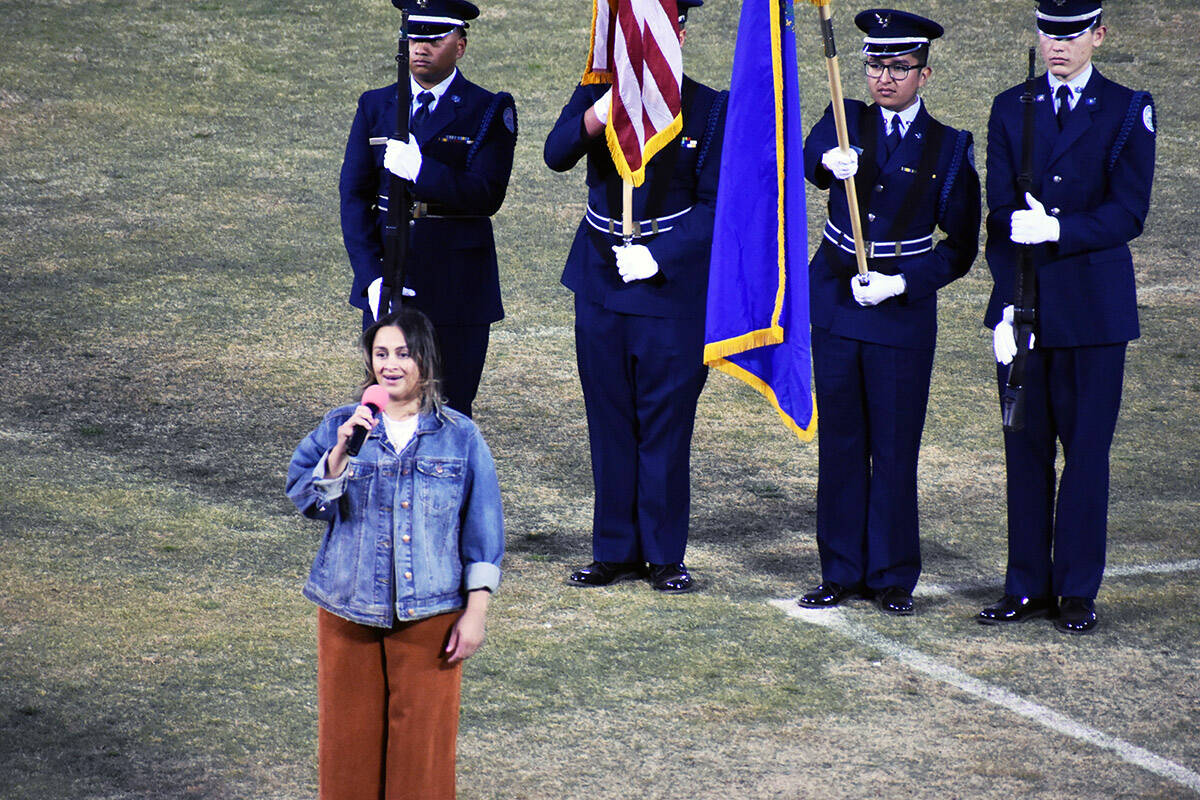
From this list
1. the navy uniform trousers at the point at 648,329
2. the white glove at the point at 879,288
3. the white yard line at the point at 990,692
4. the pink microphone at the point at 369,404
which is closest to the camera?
the pink microphone at the point at 369,404

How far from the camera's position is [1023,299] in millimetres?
5988

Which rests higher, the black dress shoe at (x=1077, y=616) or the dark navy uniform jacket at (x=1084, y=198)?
the dark navy uniform jacket at (x=1084, y=198)

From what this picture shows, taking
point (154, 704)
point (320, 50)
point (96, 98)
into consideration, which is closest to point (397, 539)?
point (154, 704)

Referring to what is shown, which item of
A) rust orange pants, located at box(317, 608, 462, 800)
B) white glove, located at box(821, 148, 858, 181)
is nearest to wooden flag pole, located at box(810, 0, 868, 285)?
white glove, located at box(821, 148, 858, 181)

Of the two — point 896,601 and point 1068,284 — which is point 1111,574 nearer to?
point 896,601

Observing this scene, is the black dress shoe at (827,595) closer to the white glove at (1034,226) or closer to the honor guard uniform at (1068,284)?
the honor guard uniform at (1068,284)

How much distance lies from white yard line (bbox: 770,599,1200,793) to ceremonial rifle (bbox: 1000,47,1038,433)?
0.86 metres

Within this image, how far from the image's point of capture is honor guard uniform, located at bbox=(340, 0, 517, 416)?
6469mm

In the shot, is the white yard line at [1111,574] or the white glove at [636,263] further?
the white yard line at [1111,574]

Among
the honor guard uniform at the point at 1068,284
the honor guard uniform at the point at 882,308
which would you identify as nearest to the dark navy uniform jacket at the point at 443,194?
the honor guard uniform at the point at 882,308

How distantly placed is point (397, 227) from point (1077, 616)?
276 centimetres

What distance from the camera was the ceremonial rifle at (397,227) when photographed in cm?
632

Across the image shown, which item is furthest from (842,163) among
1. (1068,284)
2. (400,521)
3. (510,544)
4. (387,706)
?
(387,706)

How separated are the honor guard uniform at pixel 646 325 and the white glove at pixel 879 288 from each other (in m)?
0.63
